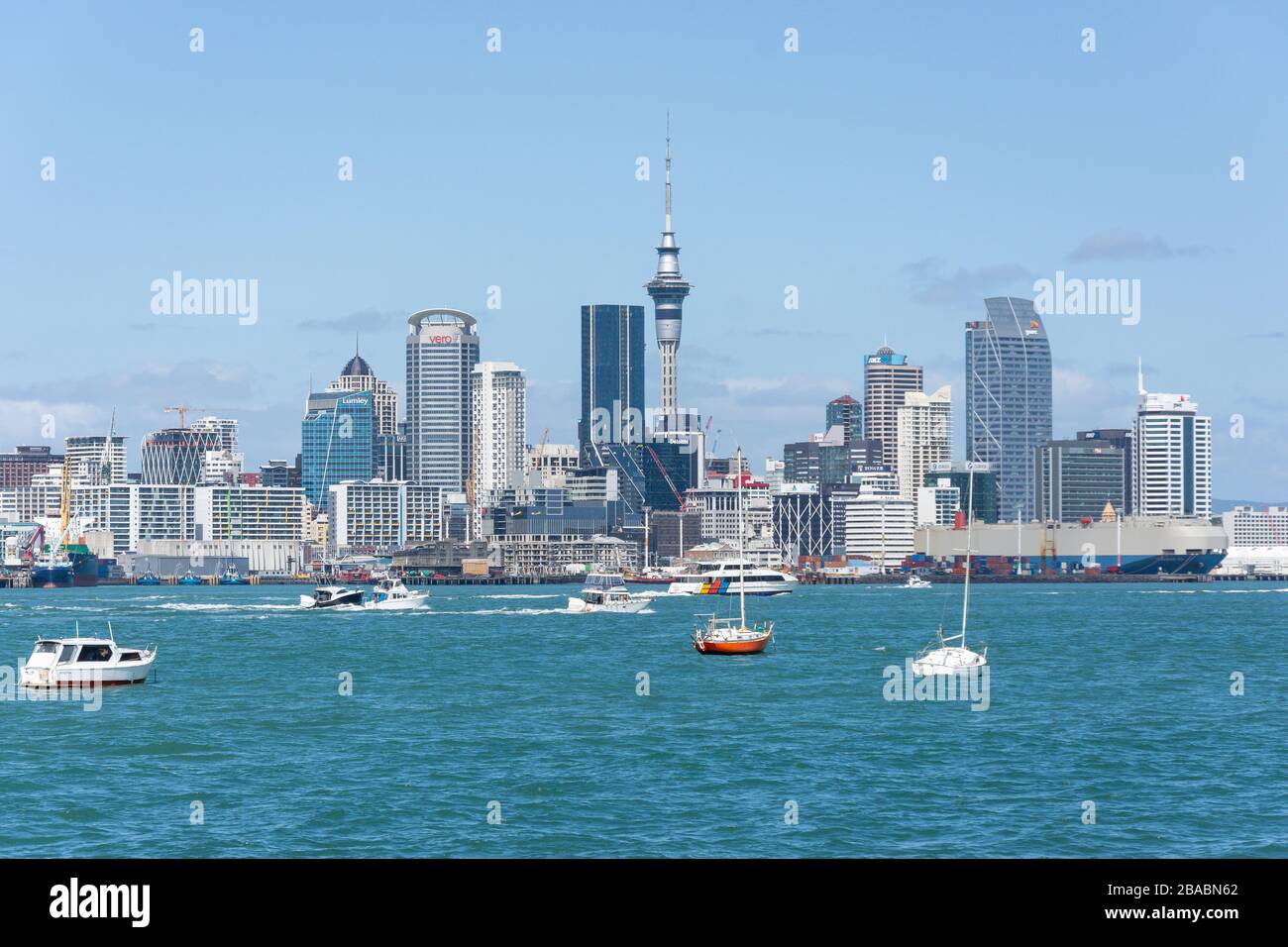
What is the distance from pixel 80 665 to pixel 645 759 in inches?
1331

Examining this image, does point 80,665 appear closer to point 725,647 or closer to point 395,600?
point 725,647

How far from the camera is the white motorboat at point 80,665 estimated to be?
237 ft

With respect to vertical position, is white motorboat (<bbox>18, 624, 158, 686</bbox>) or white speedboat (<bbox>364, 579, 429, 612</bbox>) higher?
white motorboat (<bbox>18, 624, 158, 686</bbox>)

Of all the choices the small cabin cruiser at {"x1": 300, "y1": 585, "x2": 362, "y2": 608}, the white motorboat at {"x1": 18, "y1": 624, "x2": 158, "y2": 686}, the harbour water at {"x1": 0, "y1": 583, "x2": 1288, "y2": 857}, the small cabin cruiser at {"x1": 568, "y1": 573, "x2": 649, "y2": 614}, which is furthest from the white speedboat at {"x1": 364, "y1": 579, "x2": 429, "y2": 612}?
the white motorboat at {"x1": 18, "y1": 624, "x2": 158, "y2": 686}

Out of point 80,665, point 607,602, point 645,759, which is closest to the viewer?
point 645,759

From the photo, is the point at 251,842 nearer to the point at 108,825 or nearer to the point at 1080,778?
the point at 108,825

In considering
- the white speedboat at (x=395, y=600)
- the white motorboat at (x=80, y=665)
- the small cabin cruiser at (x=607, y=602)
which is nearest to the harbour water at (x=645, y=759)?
the white motorboat at (x=80, y=665)

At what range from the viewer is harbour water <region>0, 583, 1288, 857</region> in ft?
121

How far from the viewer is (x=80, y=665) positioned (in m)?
73.0

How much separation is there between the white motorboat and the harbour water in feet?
5.09

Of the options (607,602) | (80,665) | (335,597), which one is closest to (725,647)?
(80,665)

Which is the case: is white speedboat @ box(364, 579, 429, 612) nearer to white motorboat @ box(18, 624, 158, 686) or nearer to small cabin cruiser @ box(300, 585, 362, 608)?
small cabin cruiser @ box(300, 585, 362, 608)

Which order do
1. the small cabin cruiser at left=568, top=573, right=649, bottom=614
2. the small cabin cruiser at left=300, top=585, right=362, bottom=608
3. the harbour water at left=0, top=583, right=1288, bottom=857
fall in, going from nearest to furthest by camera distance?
the harbour water at left=0, top=583, right=1288, bottom=857 → the small cabin cruiser at left=568, top=573, right=649, bottom=614 → the small cabin cruiser at left=300, top=585, right=362, bottom=608
